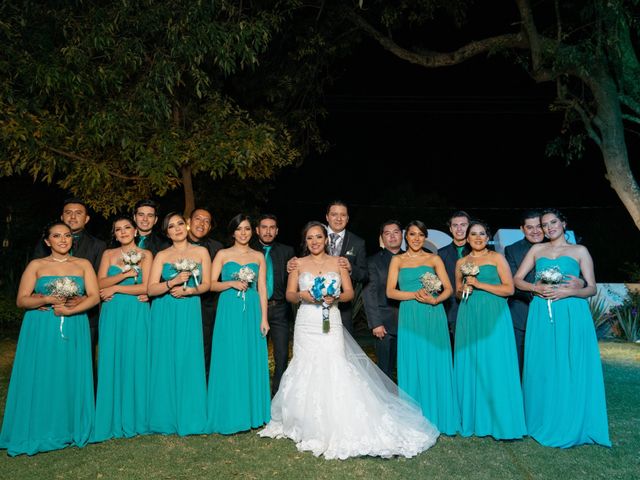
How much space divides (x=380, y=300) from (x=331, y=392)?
5.09ft

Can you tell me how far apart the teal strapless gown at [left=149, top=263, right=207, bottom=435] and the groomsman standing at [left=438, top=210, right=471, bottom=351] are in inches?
112

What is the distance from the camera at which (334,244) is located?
7.38 m

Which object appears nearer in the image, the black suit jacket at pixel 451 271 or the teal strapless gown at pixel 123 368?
the teal strapless gown at pixel 123 368

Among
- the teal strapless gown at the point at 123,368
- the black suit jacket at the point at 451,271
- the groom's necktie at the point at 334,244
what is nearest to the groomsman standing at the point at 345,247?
the groom's necktie at the point at 334,244

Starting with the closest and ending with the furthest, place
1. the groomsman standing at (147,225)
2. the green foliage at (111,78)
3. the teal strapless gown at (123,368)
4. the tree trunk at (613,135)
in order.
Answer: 1. the teal strapless gown at (123,368)
2. the groomsman standing at (147,225)
3. the green foliage at (111,78)
4. the tree trunk at (613,135)

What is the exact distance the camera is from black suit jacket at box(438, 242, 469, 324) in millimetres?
7188

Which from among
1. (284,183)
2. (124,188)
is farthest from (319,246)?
(284,183)

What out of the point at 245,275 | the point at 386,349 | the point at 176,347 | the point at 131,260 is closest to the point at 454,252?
the point at 386,349

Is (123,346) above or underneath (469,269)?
underneath

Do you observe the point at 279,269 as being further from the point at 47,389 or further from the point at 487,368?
the point at 47,389

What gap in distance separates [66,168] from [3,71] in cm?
175

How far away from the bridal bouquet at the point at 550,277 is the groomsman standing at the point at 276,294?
9.46ft

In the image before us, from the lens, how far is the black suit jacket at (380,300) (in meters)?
7.12

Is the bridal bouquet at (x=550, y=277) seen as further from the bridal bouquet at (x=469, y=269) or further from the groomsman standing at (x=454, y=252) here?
the groomsman standing at (x=454, y=252)
